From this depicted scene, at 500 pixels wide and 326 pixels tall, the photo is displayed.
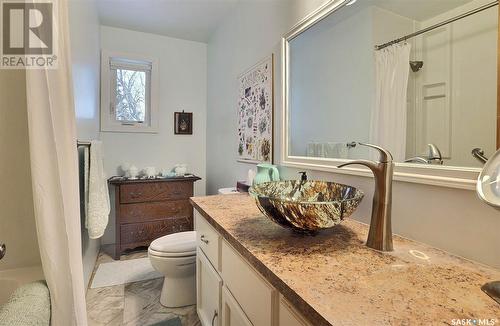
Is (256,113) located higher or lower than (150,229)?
higher

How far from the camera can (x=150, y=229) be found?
2.77m

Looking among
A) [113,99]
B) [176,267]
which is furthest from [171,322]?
[113,99]

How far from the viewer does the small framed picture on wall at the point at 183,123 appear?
3311 millimetres

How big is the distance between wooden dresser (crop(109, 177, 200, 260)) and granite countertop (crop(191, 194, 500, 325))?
6.59 feet

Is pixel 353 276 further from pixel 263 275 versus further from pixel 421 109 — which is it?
pixel 421 109

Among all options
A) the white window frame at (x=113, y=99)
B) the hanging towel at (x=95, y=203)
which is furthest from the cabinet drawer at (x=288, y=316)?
the white window frame at (x=113, y=99)

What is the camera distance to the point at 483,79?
0.74 meters

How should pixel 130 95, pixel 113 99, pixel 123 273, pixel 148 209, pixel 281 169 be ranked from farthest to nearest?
pixel 130 95, pixel 113 99, pixel 148 209, pixel 123 273, pixel 281 169

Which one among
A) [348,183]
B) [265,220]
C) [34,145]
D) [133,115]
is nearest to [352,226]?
[348,183]

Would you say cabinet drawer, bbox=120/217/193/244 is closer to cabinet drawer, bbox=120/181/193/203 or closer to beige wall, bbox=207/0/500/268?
cabinet drawer, bbox=120/181/193/203

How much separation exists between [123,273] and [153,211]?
26.1 inches

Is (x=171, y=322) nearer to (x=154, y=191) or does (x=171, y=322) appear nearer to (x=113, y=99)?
(x=154, y=191)

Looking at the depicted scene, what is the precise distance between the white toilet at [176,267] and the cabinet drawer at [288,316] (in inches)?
48.6

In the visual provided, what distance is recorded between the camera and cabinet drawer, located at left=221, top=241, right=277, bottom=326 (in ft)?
2.29
